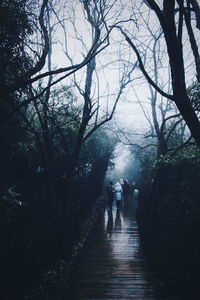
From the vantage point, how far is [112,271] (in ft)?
23.4

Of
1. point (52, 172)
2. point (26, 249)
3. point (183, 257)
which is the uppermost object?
point (52, 172)

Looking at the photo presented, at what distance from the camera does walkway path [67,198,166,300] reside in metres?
5.79

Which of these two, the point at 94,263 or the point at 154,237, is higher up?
the point at 154,237

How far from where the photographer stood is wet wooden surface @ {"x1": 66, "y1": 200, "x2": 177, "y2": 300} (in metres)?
5.78

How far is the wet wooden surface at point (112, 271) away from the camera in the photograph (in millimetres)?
5781

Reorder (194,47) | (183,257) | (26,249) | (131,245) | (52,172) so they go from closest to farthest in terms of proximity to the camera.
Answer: (26,249) < (183,257) < (194,47) < (52,172) < (131,245)

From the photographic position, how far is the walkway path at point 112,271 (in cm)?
579

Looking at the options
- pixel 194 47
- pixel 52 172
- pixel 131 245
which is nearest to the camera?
pixel 194 47

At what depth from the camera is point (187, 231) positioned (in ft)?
19.2

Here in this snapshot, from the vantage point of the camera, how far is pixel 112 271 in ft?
23.4

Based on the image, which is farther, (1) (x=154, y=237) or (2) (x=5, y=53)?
(1) (x=154, y=237)

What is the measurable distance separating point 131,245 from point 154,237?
230 cm

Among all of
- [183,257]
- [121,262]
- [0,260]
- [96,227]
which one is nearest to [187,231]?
[183,257]

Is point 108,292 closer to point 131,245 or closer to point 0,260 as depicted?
point 0,260
